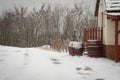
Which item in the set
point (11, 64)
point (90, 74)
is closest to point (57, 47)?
point (11, 64)

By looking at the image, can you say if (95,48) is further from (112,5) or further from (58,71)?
(58,71)

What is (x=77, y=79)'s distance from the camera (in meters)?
11.1

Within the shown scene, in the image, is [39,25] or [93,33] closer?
[93,33]

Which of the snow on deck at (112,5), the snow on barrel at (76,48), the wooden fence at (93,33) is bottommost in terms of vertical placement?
the snow on barrel at (76,48)

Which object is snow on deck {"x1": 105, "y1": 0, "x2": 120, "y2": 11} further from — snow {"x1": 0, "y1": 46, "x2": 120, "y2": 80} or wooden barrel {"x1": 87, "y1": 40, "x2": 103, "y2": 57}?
snow {"x1": 0, "y1": 46, "x2": 120, "y2": 80}

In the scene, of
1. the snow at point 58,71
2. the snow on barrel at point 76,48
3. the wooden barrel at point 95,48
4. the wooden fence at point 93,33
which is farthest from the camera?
the wooden fence at point 93,33

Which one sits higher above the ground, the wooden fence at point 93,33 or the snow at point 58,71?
the wooden fence at point 93,33

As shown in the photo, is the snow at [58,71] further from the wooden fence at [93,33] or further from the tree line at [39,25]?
the tree line at [39,25]

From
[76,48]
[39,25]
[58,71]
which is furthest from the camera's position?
[39,25]

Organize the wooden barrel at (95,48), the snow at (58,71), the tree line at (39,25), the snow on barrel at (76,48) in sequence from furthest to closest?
the tree line at (39,25), the snow on barrel at (76,48), the wooden barrel at (95,48), the snow at (58,71)

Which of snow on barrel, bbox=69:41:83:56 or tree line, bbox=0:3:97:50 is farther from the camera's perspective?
tree line, bbox=0:3:97:50

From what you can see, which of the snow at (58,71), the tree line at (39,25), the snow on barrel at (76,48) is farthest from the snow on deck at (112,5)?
the tree line at (39,25)

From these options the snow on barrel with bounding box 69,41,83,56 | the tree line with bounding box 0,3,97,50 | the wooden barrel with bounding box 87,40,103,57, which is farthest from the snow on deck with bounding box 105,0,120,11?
the tree line with bounding box 0,3,97,50

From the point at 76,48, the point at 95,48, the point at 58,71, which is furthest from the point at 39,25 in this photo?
the point at 58,71
